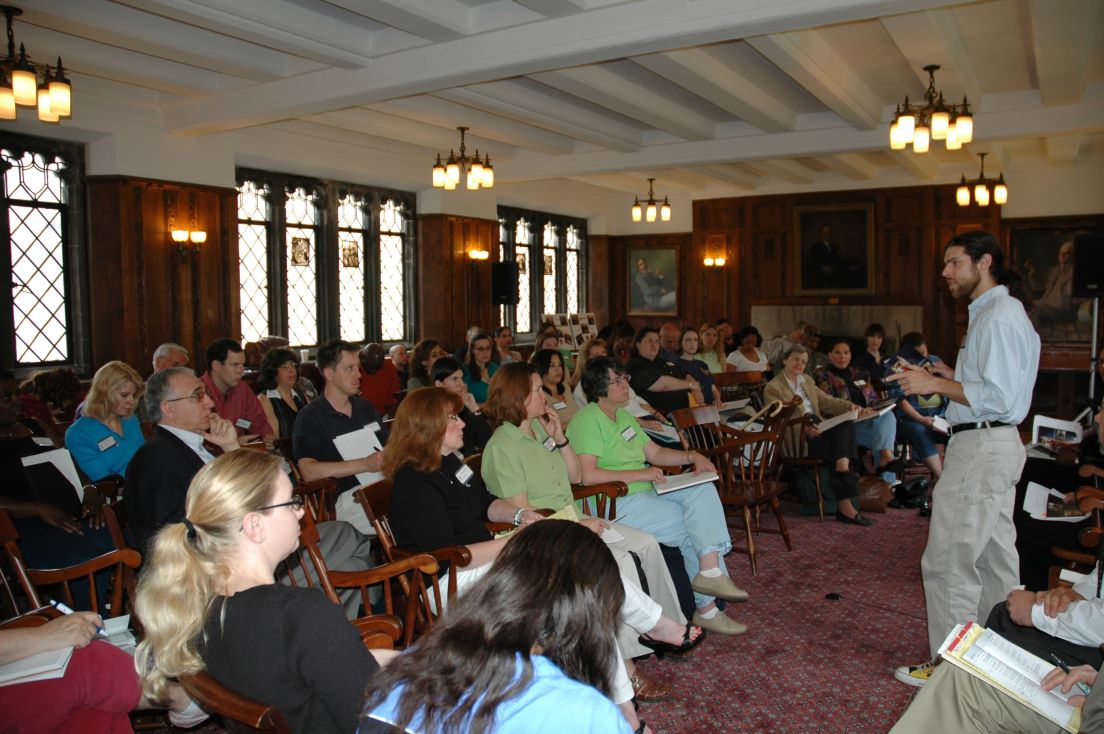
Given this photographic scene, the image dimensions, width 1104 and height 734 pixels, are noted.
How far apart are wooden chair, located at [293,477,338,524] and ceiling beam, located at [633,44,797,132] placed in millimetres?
4286

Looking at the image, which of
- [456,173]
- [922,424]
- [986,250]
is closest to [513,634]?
[986,250]

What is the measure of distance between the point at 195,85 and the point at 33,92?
252cm

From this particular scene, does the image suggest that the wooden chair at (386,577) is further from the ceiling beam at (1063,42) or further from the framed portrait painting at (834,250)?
the framed portrait painting at (834,250)

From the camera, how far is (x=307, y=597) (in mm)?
1691

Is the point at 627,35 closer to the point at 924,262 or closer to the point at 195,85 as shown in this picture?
the point at 195,85

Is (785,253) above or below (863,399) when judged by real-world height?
above

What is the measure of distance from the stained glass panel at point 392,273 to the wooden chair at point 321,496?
773 cm

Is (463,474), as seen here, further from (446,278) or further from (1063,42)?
(446,278)

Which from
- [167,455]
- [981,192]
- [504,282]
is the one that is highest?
[981,192]

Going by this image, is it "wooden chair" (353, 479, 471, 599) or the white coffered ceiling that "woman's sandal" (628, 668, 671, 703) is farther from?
the white coffered ceiling

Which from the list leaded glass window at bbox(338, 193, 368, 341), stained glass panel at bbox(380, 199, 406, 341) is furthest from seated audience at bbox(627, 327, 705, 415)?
stained glass panel at bbox(380, 199, 406, 341)

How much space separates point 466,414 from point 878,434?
11.5 ft

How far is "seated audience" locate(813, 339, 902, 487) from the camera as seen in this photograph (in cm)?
668

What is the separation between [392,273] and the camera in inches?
468
